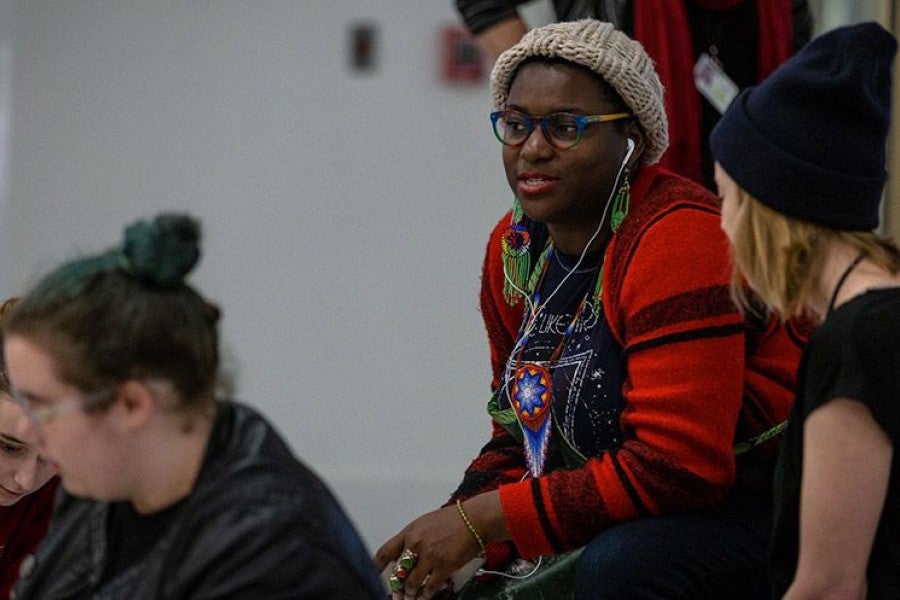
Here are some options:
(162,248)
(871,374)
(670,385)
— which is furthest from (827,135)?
(162,248)

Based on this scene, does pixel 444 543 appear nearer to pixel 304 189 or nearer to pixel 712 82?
pixel 712 82

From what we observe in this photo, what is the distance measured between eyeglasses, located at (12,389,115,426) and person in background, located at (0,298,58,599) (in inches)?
22.3

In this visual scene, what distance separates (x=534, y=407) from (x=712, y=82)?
91 cm

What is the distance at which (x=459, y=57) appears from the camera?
13.2 feet

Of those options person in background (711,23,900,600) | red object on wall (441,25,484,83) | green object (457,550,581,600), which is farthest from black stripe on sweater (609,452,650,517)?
red object on wall (441,25,484,83)

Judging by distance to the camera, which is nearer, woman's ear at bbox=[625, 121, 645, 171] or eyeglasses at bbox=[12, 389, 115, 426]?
eyeglasses at bbox=[12, 389, 115, 426]

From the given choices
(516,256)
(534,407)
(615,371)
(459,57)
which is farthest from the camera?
(459,57)

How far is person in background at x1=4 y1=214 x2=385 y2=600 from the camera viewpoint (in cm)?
152

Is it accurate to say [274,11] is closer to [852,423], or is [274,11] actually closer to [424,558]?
[424,558]

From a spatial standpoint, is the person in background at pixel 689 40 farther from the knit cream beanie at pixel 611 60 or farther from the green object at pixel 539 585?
the green object at pixel 539 585

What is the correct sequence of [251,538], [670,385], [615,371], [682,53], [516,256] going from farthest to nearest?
[682,53]
[516,256]
[615,371]
[670,385]
[251,538]

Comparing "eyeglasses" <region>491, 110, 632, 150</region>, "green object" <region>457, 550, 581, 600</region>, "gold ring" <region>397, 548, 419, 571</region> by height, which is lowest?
"green object" <region>457, 550, 581, 600</region>

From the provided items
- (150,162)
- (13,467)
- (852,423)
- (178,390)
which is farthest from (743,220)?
(150,162)

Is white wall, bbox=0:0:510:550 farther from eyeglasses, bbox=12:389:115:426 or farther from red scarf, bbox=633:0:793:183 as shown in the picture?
eyeglasses, bbox=12:389:115:426
